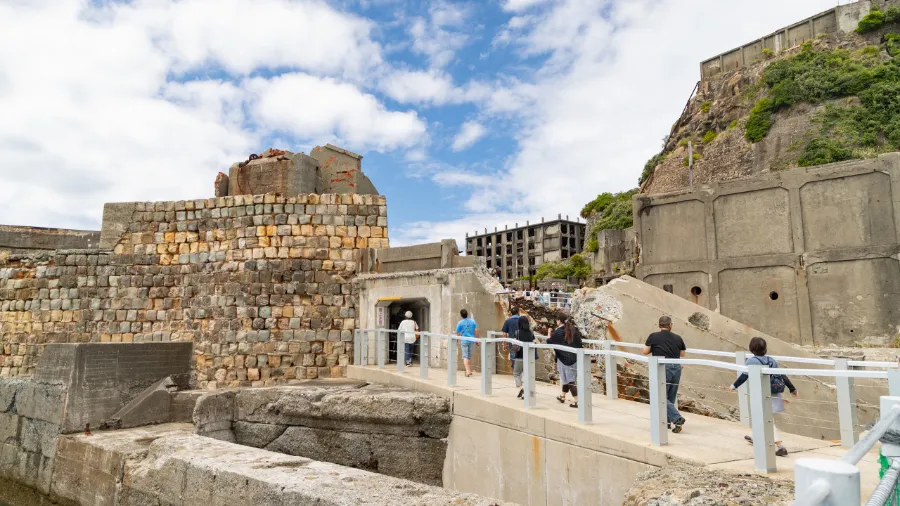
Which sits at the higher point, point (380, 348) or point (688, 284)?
point (688, 284)

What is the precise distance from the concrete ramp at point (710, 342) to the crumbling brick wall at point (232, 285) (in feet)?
17.3

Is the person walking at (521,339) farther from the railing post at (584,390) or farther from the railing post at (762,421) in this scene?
the railing post at (762,421)

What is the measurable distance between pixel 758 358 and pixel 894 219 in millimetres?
11785

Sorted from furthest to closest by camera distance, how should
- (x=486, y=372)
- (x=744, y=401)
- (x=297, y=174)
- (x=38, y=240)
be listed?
(x=38, y=240)
(x=297, y=174)
(x=486, y=372)
(x=744, y=401)

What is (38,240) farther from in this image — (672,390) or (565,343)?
(672,390)

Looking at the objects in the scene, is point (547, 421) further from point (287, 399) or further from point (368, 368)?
point (368, 368)

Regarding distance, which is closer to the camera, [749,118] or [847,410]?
[847,410]

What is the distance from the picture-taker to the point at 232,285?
11.9 meters

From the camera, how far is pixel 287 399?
8484mm

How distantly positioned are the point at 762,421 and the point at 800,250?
41.4 ft

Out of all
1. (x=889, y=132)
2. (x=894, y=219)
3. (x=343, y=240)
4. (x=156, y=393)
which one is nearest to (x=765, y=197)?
(x=894, y=219)

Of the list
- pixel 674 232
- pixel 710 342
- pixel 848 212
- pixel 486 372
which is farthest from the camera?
pixel 674 232

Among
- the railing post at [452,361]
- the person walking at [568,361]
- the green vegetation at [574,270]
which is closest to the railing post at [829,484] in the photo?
the person walking at [568,361]

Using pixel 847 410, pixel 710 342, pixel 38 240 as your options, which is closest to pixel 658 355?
pixel 847 410
